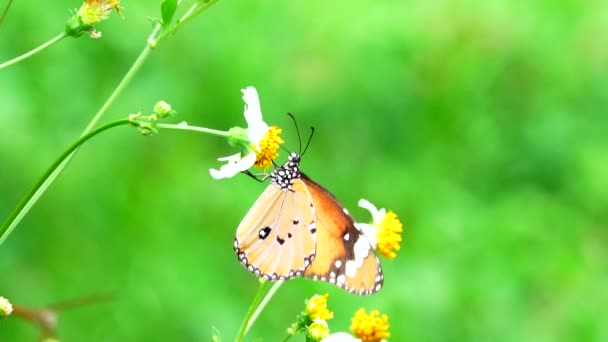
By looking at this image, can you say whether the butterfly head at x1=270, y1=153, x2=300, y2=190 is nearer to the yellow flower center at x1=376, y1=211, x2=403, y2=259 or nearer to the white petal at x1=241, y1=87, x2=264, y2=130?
the yellow flower center at x1=376, y1=211, x2=403, y2=259

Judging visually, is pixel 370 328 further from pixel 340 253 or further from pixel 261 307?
pixel 261 307

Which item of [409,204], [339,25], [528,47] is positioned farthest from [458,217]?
[528,47]

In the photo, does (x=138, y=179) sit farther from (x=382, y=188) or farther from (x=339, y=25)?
(x=339, y=25)

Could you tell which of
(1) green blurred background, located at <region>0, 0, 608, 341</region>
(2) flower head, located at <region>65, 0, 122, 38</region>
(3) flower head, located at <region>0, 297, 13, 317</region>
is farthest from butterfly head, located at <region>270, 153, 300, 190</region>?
(1) green blurred background, located at <region>0, 0, 608, 341</region>

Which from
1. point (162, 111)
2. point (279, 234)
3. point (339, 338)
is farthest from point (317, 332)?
point (162, 111)

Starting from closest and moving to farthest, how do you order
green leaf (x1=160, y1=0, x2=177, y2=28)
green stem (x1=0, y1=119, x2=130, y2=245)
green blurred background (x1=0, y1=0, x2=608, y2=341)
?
green stem (x1=0, y1=119, x2=130, y2=245), green leaf (x1=160, y1=0, x2=177, y2=28), green blurred background (x1=0, y1=0, x2=608, y2=341)

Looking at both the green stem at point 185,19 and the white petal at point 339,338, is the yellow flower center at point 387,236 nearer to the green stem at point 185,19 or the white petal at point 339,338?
the white petal at point 339,338

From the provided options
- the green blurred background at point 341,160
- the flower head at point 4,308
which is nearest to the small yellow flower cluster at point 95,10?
the flower head at point 4,308
